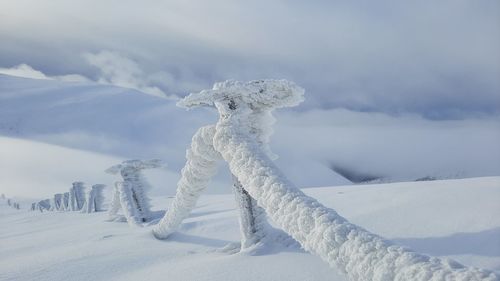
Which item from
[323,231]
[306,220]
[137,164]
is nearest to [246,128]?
[306,220]

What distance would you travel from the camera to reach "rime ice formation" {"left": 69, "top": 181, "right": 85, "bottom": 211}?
19.5m

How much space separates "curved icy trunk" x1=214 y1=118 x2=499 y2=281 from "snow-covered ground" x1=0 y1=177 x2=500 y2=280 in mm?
810

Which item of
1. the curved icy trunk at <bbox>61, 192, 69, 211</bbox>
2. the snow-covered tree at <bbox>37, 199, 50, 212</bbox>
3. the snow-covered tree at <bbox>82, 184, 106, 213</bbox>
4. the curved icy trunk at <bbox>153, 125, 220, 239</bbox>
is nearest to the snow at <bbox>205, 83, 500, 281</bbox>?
the curved icy trunk at <bbox>153, 125, 220, 239</bbox>

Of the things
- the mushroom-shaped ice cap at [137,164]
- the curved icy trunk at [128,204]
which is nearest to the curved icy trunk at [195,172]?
the curved icy trunk at [128,204]

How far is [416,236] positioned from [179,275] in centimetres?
232

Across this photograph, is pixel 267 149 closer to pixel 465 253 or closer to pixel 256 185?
pixel 256 185

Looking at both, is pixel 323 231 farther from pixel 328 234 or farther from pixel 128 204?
pixel 128 204

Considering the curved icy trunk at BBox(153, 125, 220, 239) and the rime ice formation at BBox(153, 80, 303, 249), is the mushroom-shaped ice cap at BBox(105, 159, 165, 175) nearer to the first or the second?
the curved icy trunk at BBox(153, 125, 220, 239)

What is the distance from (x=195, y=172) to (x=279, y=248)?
120 cm

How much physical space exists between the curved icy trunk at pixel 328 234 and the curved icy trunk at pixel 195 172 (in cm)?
44

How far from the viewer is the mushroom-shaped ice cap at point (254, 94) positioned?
4.23 meters

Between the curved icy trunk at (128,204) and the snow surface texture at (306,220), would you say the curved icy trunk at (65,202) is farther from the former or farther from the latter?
the snow surface texture at (306,220)

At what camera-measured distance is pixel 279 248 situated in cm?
429

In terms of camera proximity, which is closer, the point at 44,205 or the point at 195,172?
the point at 195,172
